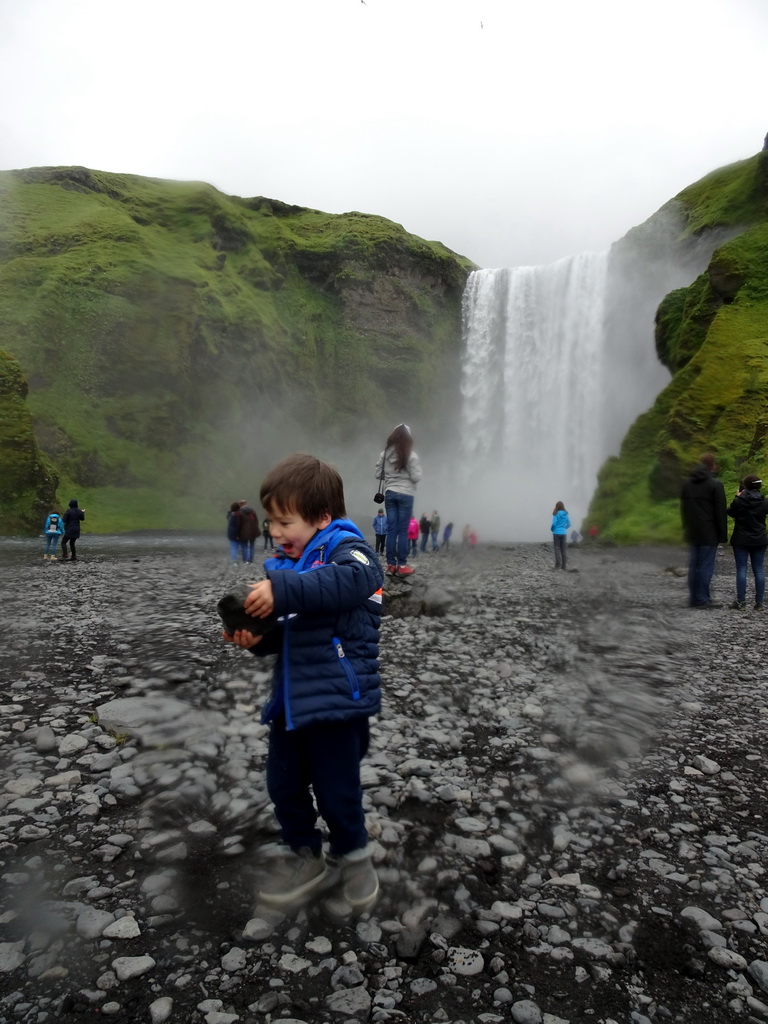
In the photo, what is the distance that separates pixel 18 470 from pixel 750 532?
1650 inches

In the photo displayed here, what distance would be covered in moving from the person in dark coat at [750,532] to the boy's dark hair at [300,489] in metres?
11.5

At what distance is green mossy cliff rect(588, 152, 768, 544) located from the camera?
88.5 feet

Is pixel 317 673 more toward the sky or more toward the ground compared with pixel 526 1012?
more toward the sky

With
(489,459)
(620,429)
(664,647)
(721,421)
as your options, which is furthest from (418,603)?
(489,459)

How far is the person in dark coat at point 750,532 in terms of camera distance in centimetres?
1235

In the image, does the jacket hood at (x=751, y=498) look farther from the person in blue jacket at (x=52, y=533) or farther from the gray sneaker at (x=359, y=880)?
the person in blue jacket at (x=52, y=533)

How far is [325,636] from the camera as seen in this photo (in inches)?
124

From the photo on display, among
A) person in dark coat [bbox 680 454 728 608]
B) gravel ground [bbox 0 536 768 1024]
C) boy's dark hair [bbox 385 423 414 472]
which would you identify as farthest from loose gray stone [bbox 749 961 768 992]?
person in dark coat [bbox 680 454 728 608]

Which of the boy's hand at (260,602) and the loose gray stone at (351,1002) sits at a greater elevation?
the boy's hand at (260,602)

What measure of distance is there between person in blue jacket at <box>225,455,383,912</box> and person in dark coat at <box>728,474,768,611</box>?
1146 cm

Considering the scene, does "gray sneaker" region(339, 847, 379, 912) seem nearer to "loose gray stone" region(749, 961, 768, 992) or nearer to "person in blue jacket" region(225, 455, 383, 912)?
"person in blue jacket" region(225, 455, 383, 912)

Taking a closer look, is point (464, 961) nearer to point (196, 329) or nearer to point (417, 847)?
point (417, 847)

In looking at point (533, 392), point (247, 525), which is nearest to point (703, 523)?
point (247, 525)

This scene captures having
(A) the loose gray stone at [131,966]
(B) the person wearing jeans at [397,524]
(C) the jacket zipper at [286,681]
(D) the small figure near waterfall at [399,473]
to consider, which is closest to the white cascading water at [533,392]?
(B) the person wearing jeans at [397,524]
